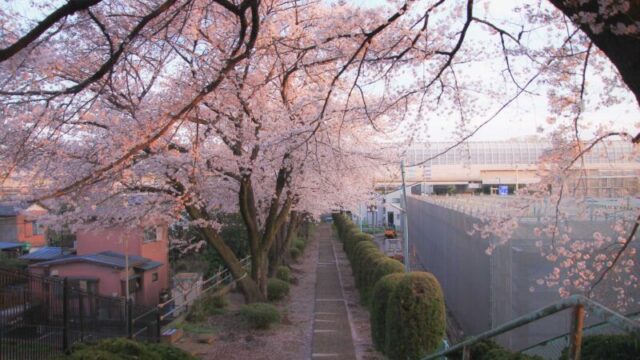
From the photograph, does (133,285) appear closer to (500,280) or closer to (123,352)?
(500,280)

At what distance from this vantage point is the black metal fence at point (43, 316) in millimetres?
7286

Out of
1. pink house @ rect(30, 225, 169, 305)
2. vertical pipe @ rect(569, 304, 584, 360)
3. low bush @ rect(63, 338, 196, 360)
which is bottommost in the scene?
pink house @ rect(30, 225, 169, 305)

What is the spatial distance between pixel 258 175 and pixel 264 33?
6420mm

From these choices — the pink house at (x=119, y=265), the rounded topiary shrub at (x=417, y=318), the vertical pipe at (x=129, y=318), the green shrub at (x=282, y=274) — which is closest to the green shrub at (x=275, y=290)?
the green shrub at (x=282, y=274)

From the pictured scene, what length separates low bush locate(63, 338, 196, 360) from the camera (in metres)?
5.45

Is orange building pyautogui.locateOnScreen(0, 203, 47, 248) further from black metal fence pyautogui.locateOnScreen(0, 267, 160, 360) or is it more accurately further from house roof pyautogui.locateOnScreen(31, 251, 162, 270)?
black metal fence pyautogui.locateOnScreen(0, 267, 160, 360)

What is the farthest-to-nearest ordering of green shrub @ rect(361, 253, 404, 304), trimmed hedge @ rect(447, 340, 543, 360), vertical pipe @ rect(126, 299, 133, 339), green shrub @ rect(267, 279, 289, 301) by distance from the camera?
1. green shrub @ rect(267, 279, 289, 301)
2. green shrub @ rect(361, 253, 404, 304)
3. vertical pipe @ rect(126, 299, 133, 339)
4. trimmed hedge @ rect(447, 340, 543, 360)

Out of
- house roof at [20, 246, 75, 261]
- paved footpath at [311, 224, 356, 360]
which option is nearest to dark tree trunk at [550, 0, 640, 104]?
paved footpath at [311, 224, 356, 360]

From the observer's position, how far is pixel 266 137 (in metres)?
13.2

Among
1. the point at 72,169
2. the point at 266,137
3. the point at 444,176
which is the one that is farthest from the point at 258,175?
the point at 444,176

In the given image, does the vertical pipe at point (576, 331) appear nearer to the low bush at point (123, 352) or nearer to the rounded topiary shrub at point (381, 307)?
the low bush at point (123, 352)

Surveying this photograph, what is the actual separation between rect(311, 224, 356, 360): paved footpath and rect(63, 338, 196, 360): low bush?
5141 mm

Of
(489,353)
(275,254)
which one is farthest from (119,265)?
(489,353)

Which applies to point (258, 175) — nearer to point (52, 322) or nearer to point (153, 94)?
point (153, 94)
